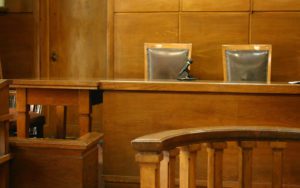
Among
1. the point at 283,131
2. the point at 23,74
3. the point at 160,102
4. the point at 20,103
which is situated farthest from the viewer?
the point at 23,74

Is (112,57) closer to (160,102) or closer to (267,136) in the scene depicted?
(160,102)

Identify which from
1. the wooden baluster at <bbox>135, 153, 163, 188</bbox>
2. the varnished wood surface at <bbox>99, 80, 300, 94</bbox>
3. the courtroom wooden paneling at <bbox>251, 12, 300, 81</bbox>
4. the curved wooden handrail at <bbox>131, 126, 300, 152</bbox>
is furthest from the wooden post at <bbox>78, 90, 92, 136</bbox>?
the courtroom wooden paneling at <bbox>251, 12, 300, 81</bbox>

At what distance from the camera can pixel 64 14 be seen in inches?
194

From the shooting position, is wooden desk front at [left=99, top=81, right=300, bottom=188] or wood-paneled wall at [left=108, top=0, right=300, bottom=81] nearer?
wooden desk front at [left=99, top=81, right=300, bottom=188]

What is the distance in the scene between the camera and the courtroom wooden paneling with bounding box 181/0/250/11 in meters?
4.34

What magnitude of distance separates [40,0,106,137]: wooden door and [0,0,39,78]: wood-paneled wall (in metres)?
0.12

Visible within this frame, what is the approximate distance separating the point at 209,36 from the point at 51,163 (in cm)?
279

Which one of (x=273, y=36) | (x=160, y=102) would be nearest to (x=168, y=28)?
(x=273, y=36)

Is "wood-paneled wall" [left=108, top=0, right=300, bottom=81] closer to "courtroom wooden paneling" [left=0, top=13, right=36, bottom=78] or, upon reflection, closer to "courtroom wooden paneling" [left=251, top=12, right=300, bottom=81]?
"courtroom wooden paneling" [left=251, top=12, right=300, bottom=81]

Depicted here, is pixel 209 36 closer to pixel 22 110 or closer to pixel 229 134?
pixel 22 110

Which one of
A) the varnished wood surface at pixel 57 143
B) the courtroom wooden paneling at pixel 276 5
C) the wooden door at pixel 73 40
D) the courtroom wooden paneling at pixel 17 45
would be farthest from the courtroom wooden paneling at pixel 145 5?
the varnished wood surface at pixel 57 143

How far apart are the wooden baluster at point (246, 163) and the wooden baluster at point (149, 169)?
0.95 feet

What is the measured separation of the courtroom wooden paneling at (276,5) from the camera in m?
4.28

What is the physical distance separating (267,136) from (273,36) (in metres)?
3.33
